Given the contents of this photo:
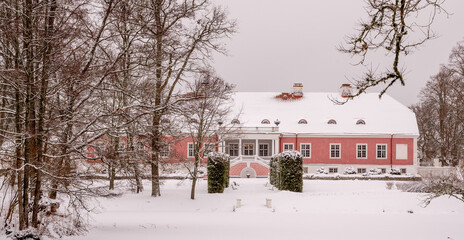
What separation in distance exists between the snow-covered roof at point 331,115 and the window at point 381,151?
1287 millimetres

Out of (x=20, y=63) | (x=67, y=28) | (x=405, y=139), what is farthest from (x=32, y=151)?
(x=405, y=139)

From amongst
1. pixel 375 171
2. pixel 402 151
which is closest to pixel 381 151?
pixel 402 151

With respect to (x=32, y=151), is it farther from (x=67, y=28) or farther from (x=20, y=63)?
(x=67, y=28)

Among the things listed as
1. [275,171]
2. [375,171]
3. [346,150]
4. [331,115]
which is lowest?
[375,171]

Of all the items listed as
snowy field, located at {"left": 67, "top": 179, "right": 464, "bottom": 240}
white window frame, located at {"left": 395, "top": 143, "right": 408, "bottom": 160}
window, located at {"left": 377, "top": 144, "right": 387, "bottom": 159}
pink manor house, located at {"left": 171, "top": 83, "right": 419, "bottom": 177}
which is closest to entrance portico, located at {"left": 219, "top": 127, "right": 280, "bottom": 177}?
pink manor house, located at {"left": 171, "top": 83, "right": 419, "bottom": 177}

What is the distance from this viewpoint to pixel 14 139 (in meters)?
8.75

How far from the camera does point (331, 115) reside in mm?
38625

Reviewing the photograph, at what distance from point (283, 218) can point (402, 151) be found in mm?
27023

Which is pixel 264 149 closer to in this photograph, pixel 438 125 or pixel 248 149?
pixel 248 149

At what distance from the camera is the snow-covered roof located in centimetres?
3753

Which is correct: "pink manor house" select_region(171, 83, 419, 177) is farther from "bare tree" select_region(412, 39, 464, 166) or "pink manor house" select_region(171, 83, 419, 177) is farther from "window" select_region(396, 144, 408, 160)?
"bare tree" select_region(412, 39, 464, 166)

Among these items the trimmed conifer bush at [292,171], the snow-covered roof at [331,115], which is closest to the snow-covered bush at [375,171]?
the snow-covered roof at [331,115]

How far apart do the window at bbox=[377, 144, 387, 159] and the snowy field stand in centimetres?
1836

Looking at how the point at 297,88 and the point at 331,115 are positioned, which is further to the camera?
the point at 297,88
